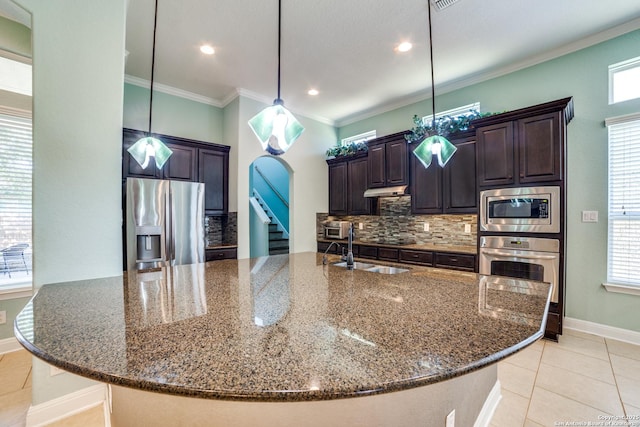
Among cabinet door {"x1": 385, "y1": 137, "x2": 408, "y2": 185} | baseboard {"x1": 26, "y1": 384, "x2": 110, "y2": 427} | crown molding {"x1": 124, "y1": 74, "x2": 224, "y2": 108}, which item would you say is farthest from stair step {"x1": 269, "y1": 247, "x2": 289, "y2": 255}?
baseboard {"x1": 26, "y1": 384, "x2": 110, "y2": 427}

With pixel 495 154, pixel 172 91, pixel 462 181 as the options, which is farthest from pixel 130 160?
pixel 495 154

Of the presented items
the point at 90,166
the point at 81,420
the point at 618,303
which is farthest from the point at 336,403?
the point at 618,303

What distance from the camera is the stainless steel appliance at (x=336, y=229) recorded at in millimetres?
4773

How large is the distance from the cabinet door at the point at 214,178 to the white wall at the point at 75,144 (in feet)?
6.17

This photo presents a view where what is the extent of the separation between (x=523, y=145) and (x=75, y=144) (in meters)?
3.99

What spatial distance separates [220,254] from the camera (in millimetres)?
3867

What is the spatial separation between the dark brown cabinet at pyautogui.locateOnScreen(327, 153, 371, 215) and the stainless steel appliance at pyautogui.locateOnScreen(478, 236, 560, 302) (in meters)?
1.91

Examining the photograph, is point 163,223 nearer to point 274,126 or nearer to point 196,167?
point 196,167

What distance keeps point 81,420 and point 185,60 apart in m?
3.49

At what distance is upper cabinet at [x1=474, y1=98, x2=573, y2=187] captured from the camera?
278 cm

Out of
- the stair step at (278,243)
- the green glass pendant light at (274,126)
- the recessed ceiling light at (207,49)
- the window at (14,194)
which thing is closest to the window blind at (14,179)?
the window at (14,194)

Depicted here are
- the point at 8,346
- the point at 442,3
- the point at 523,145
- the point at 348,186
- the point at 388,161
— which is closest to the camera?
the point at 442,3

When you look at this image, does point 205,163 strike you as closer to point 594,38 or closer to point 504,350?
point 504,350

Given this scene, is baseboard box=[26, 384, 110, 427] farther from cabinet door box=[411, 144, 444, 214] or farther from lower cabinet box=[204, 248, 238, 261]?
cabinet door box=[411, 144, 444, 214]
